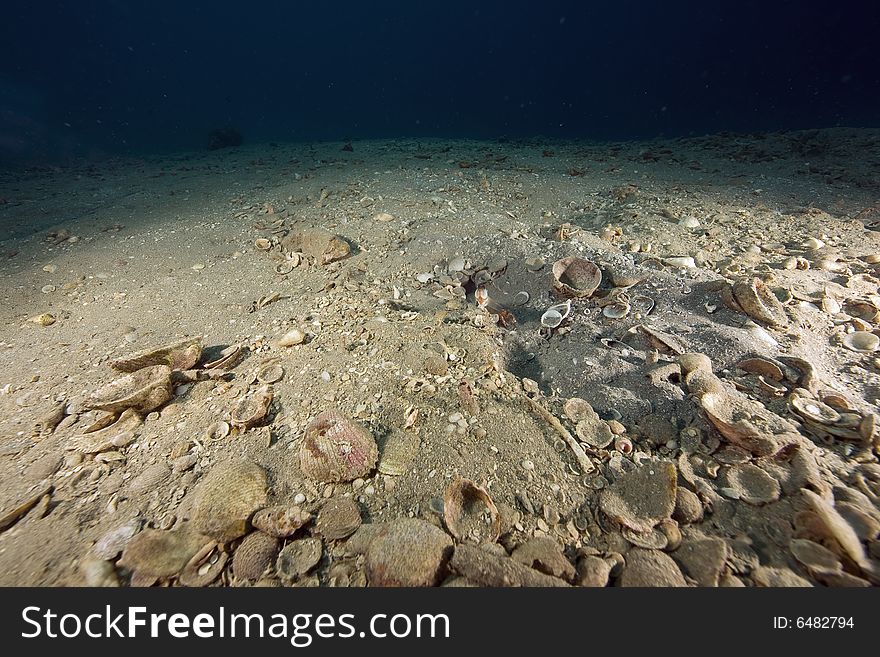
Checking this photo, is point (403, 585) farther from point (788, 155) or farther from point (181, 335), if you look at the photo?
point (788, 155)

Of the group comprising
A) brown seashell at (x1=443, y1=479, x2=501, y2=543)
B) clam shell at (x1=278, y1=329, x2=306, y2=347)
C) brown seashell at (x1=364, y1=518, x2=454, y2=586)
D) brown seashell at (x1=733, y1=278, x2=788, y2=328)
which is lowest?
brown seashell at (x1=443, y1=479, x2=501, y2=543)

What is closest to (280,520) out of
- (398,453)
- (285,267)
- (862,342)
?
(398,453)

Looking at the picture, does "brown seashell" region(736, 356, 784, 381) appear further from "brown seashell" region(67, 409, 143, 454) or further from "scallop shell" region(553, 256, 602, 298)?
"brown seashell" region(67, 409, 143, 454)

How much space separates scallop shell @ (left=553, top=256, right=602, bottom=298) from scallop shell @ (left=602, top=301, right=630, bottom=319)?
22cm

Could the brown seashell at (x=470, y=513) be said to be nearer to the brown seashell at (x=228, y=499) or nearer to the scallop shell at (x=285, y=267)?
the brown seashell at (x=228, y=499)

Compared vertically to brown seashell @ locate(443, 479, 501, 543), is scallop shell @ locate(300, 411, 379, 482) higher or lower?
higher

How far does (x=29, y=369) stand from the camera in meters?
2.94

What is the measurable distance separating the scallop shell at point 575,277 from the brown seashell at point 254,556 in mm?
2691

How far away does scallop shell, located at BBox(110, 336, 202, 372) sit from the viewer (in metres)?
2.57

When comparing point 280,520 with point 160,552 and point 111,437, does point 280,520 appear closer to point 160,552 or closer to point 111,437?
point 160,552

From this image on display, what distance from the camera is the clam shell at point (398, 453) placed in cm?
193

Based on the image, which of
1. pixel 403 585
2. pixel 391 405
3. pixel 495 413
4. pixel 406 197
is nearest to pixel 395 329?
pixel 391 405

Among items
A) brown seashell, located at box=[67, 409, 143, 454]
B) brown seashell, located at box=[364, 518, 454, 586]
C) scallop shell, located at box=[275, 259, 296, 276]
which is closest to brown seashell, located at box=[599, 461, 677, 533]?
brown seashell, located at box=[364, 518, 454, 586]

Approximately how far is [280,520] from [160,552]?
484 mm
